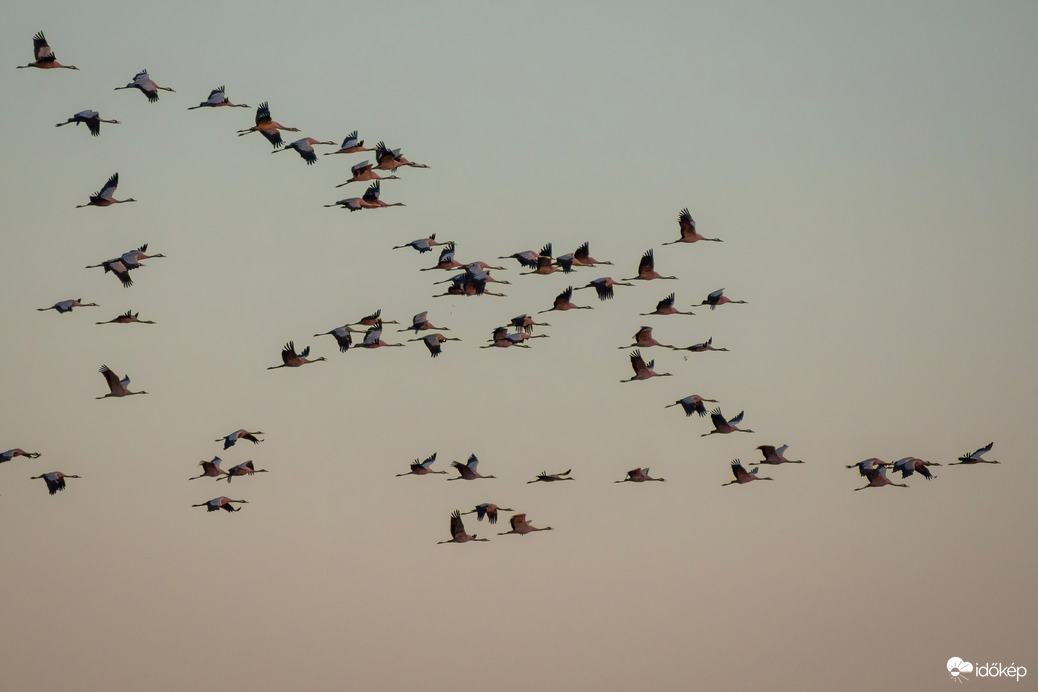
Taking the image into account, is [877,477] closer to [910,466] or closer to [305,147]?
[910,466]

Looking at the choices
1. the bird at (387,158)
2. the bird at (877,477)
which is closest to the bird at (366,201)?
the bird at (387,158)

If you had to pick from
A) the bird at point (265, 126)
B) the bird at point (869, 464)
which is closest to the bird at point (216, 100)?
the bird at point (265, 126)

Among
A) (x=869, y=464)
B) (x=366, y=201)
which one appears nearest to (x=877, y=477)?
(x=869, y=464)

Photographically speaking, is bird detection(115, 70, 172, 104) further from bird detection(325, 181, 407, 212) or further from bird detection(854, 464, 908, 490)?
bird detection(854, 464, 908, 490)

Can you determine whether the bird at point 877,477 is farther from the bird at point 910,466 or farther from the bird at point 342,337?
the bird at point 342,337

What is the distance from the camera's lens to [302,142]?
5216cm

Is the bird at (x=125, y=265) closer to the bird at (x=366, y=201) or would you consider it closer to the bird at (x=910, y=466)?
the bird at (x=366, y=201)

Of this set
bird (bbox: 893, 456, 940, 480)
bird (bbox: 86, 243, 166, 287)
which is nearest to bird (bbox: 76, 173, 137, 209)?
bird (bbox: 86, 243, 166, 287)

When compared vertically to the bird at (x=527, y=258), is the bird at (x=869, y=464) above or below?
below

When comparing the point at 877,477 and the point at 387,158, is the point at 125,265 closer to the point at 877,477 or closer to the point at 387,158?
the point at 387,158

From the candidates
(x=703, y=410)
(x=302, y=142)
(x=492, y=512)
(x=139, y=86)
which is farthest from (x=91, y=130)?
(x=703, y=410)

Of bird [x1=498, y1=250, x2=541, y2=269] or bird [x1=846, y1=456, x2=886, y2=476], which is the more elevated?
bird [x1=498, y1=250, x2=541, y2=269]

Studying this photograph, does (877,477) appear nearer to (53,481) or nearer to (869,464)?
(869,464)

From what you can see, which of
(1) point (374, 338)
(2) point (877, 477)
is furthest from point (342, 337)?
(2) point (877, 477)
